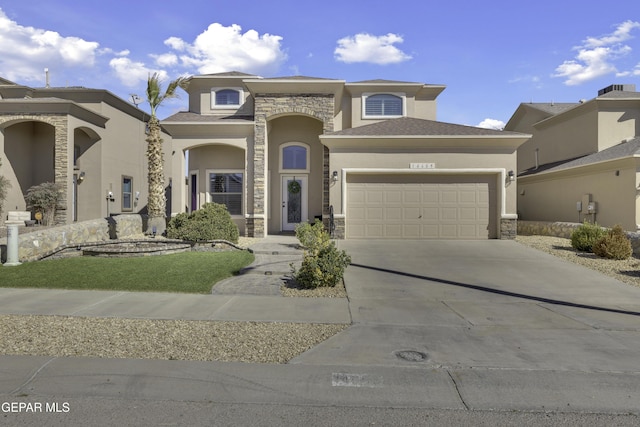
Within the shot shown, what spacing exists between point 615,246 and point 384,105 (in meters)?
10.9

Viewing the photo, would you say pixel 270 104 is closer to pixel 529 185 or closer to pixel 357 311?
pixel 357 311

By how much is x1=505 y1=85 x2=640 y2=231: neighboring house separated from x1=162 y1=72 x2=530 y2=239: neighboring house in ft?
12.9

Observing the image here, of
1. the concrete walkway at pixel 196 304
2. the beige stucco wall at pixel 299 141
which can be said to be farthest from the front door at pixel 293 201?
the concrete walkway at pixel 196 304

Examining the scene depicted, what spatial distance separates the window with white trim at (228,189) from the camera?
714 inches

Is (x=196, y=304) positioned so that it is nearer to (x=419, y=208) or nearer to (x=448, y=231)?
(x=419, y=208)

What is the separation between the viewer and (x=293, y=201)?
716 inches

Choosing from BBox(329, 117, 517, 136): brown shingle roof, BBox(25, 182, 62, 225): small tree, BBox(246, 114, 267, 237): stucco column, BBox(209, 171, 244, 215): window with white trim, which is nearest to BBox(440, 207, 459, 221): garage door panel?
BBox(329, 117, 517, 136): brown shingle roof

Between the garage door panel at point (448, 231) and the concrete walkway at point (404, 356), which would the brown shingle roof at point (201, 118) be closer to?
the garage door panel at point (448, 231)

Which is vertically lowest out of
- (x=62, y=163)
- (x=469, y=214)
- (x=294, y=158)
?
(x=469, y=214)

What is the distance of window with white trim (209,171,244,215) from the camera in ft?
59.5

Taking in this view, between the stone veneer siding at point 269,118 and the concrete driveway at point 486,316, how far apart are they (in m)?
5.72

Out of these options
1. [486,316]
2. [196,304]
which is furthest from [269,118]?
[486,316]

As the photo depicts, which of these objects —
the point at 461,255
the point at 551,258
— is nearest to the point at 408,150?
the point at 461,255

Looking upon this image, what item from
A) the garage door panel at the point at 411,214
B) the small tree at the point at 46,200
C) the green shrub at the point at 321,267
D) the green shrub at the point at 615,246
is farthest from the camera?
the small tree at the point at 46,200
